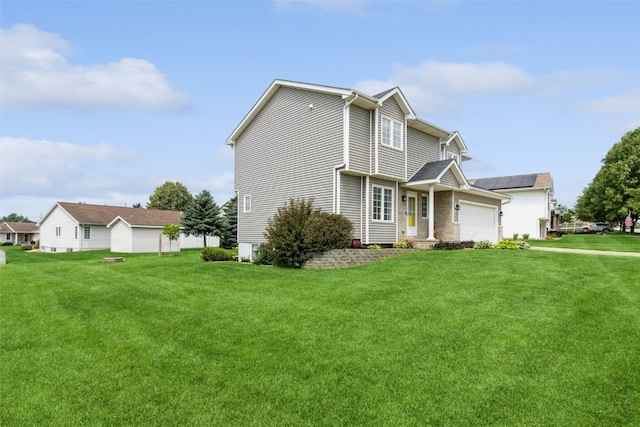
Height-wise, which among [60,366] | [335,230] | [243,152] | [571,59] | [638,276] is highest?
[571,59]

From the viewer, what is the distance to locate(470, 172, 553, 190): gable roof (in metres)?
37.8

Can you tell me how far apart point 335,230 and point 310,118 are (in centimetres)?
586

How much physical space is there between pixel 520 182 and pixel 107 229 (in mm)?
41927

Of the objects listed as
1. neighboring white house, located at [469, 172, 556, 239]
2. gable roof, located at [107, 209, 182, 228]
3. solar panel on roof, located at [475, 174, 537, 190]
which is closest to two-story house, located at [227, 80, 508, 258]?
neighboring white house, located at [469, 172, 556, 239]

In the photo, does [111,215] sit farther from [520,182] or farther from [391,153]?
[520,182]

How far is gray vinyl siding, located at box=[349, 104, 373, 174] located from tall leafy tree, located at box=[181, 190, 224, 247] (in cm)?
1898

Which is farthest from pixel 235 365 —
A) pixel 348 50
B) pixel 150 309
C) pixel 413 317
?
pixel 348 50

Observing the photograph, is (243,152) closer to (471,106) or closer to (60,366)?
(471,106)

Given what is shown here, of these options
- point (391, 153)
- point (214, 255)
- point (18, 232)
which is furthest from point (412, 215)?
point (18, 232)

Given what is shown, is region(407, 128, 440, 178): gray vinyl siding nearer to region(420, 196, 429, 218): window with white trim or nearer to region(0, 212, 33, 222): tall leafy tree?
region(420, 196, 429, 218): window with white trim

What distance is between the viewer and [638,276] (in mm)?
10547

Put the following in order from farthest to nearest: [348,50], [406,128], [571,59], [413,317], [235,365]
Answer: [406,128]
[348,50]
[571,59]
[413,317]
[235,365]

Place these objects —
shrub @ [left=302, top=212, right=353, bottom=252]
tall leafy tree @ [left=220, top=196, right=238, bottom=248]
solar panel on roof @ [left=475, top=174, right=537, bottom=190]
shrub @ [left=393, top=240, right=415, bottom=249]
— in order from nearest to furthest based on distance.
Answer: shrub @ [left=302, top=212, right=353, bottom=252] → shrub @ [left=393, top=240, right=415, bottom=249] → tall leafy tree @ [left=220, top=196, right=238, bottom=248] → solar panel on roof @ [left=475, top=174, right=537, bottom=190]

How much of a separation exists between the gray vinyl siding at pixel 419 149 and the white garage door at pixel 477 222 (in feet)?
10.5
